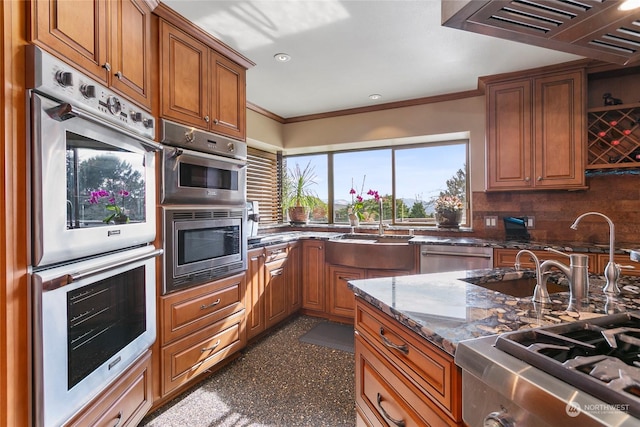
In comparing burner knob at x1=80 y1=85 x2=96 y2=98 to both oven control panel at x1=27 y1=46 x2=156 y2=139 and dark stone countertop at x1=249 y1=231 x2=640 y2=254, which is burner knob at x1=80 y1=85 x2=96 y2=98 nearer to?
oven control panel at x1=27 y1=46 x2=156 y2=139

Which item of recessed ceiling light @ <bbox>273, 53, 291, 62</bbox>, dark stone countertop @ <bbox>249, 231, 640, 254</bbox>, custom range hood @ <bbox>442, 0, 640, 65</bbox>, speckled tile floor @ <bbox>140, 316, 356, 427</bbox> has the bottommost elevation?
speckled tile floor @ <bbox>140, 316, 356, 427</bbox>

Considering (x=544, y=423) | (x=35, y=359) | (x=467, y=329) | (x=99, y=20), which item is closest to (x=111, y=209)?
(x=35, y=359)

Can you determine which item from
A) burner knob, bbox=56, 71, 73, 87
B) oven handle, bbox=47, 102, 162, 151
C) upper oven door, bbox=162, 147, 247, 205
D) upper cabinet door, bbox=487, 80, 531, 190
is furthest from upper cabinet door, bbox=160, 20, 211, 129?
upper cabinet door, bbox=487, 80, 531, 190

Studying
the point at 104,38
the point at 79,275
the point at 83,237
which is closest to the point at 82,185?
the point at 83,237

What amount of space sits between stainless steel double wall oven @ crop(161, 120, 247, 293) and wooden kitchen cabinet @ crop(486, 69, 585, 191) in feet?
8.05

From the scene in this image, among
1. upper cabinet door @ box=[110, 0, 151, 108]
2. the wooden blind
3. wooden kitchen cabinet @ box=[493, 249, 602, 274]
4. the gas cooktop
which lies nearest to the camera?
the gas cooktop

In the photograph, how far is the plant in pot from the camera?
4.27 metres

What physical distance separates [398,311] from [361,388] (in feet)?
1.71

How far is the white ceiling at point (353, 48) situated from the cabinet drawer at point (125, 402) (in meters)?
2.14

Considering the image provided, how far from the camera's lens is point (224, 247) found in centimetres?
237

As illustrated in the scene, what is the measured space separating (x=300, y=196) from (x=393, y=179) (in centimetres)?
128

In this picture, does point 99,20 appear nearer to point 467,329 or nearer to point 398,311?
point 398,311

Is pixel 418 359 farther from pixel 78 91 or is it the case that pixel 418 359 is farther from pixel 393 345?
pixel 78 91

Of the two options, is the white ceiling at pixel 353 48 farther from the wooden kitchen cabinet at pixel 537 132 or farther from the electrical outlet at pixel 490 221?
the electrical outlet at pixel 490 221
